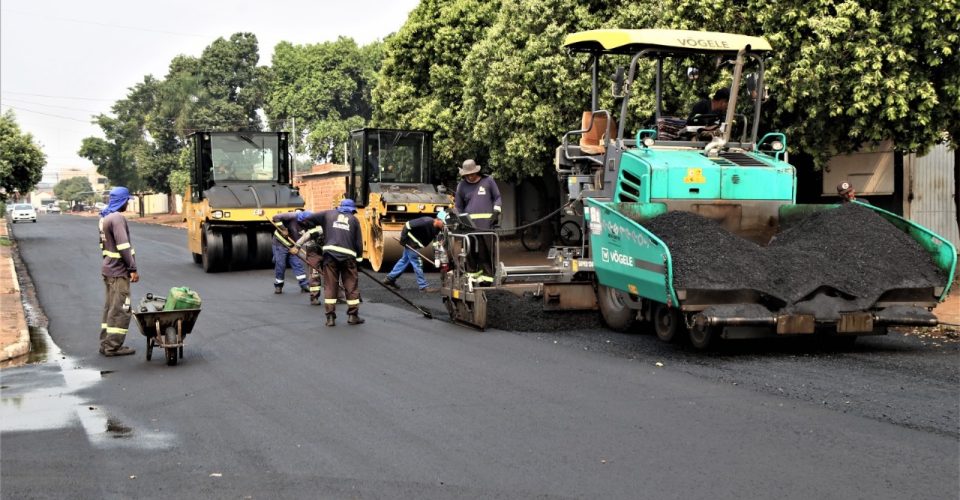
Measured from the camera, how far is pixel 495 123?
2125 centimetres

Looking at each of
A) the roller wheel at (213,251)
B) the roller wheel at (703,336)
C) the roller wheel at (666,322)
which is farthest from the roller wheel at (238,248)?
the roller wheel at (703,336)

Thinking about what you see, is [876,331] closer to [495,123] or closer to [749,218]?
[749,218]

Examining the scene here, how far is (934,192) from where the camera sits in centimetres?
1873

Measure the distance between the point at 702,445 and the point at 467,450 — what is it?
146 cm

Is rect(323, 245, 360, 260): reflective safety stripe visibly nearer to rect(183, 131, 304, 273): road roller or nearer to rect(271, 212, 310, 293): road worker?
rect(271, 212, 310, 293): road worker

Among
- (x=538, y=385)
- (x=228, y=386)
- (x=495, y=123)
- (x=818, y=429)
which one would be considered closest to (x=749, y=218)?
(x=538, y=385)

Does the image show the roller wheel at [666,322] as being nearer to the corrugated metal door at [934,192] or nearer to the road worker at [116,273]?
the road worker at [116,273]

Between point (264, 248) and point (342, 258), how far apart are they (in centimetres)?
906

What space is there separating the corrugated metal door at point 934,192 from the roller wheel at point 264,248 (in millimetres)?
13152

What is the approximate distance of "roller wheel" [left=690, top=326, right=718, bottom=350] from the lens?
9.01 metres

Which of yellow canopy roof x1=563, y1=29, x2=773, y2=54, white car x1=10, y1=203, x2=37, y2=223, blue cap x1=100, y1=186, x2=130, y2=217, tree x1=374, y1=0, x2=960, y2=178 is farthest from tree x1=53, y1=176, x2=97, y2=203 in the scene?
yellow canopy roof x1=563, y1=29, x2=773, y2=54

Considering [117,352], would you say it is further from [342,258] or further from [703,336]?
[703,336]

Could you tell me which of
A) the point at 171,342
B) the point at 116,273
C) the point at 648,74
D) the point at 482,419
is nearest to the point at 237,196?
the point at 648,74

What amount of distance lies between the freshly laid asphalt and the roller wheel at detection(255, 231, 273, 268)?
9.55 metres
